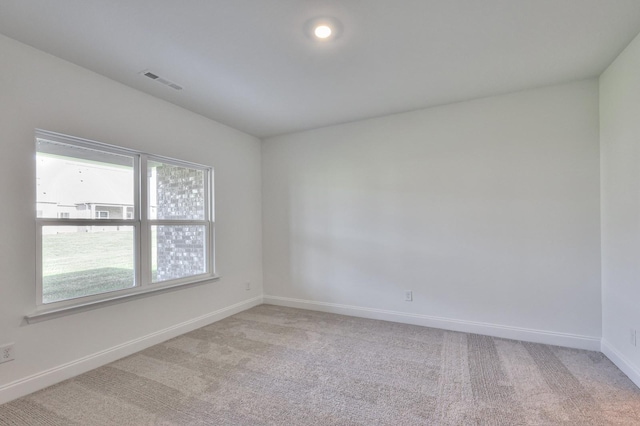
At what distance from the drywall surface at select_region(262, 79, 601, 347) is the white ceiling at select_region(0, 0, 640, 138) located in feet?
1.45

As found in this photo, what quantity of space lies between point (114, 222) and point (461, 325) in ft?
12.2

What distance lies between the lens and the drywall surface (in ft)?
9.21

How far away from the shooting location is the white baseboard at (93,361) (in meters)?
2.08

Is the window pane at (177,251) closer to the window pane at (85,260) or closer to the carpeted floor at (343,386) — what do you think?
the window pane at (85,260)

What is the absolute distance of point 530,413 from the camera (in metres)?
1.86

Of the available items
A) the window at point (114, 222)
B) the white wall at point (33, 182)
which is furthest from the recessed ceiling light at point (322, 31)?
the window at point (114, 222)

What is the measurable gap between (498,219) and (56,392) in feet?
13.5

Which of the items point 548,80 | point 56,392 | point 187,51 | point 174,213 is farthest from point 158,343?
point 548,80

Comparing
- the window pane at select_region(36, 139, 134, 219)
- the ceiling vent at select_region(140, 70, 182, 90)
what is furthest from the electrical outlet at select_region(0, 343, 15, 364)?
the ceiling vent at select_region(140, 70, 182, 90)

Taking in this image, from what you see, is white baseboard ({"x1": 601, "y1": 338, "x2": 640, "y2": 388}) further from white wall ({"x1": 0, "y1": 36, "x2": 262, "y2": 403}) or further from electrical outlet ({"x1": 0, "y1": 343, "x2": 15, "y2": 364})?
electrical outlet ({"x1": 0, "y1": 343, "x2": 15, "y2": 364})

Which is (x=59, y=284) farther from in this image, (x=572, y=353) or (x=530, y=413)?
(x=572, y=353)

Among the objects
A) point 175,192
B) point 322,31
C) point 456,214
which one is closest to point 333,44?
point 322,31

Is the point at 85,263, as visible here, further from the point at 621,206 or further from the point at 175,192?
the point at 621,206

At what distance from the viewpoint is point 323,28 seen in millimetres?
1998
